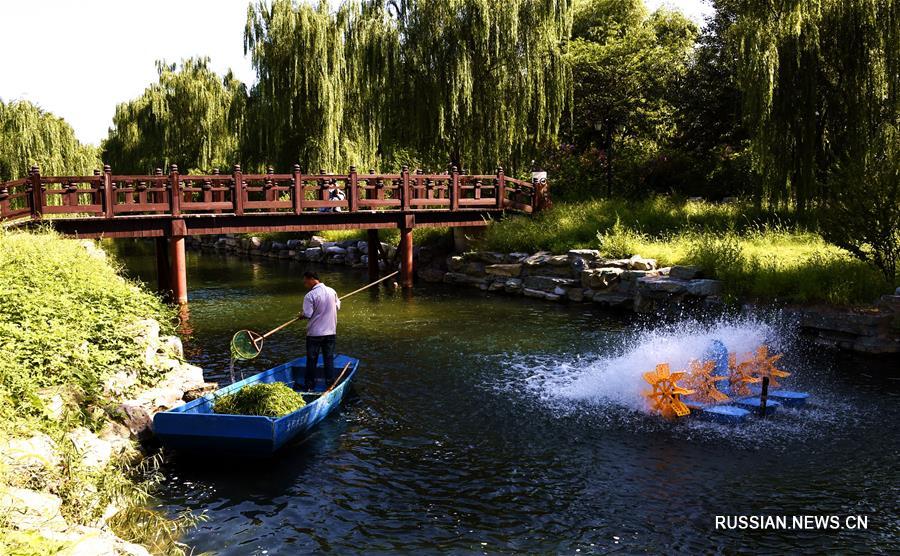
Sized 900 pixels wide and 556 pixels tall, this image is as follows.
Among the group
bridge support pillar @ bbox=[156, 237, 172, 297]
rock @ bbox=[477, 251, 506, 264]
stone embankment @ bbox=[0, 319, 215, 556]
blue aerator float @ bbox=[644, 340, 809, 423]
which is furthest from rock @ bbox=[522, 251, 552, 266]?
stone embankment @ bbox=[0, 319, 215, 556]

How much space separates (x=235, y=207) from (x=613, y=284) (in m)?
11.0

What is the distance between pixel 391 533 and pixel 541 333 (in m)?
9.99

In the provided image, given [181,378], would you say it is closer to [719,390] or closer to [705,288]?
[719,390]

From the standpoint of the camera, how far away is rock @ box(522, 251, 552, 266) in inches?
891

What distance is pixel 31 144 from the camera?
30844 millimetres

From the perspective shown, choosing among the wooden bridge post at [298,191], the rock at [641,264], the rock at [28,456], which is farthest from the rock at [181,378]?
the rock at [641,264]

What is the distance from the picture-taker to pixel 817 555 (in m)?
6.66

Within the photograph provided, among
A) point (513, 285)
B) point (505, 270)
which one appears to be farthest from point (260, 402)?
point (505, 270)

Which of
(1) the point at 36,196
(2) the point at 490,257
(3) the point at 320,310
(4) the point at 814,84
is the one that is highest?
(4) the point at 814,84

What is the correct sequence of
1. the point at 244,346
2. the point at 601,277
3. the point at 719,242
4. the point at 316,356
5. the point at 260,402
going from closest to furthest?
the point at 260,402 → the point at 244,346 → the point at 316,356 → the point at 719,242 → the point at 601,277

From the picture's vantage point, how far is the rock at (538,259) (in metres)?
22.6

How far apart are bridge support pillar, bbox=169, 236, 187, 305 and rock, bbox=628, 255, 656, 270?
12.5m

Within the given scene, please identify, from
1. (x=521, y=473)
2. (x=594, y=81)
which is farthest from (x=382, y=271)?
(x=521, y=473)

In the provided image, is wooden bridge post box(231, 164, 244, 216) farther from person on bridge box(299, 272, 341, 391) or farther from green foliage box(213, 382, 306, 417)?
green foliage box(213, 382, 306, 417)
